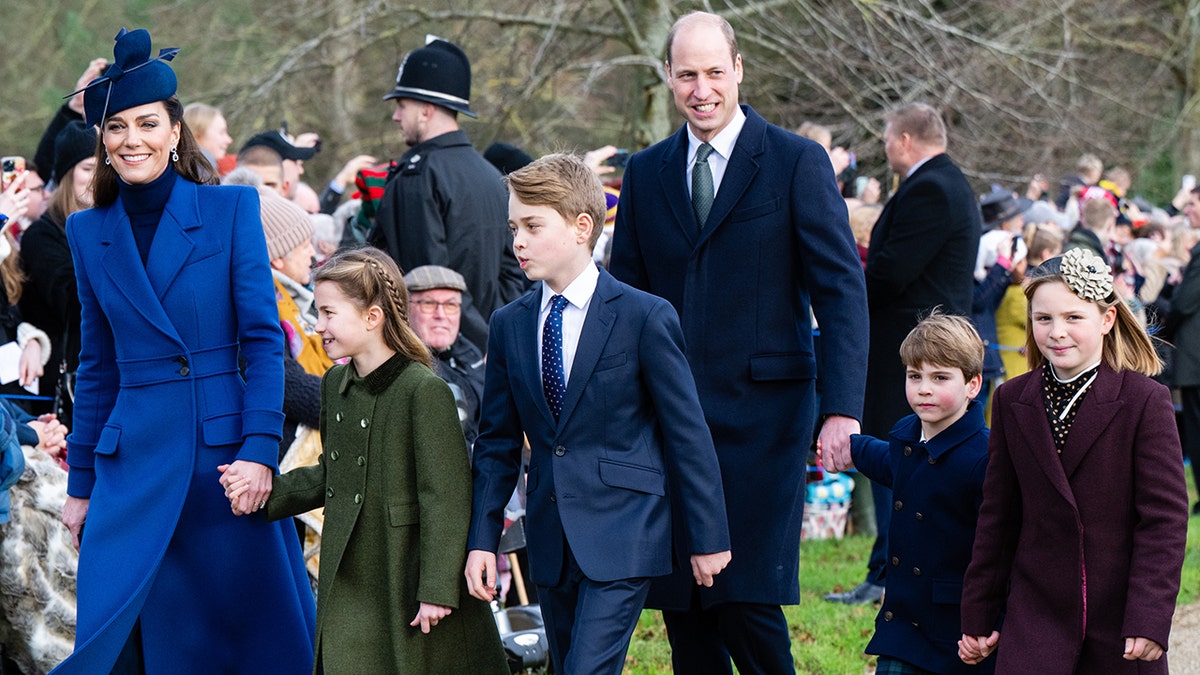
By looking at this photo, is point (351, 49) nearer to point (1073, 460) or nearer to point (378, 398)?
point (378, 398)

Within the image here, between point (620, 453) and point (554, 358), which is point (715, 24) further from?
point (620, 453)

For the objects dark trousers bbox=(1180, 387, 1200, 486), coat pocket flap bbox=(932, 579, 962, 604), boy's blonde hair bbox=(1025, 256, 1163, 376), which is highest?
boy's blonde hair bbox=(1025, 256, 1163, 376)

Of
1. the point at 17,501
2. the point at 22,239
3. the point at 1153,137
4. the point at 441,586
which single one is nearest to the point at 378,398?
the point at 441,586

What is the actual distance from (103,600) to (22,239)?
2905 mm

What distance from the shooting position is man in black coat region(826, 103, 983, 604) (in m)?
6.84

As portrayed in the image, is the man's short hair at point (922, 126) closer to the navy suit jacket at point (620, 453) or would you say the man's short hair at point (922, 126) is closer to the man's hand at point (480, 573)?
the navy suit jacket at point (620, 453)

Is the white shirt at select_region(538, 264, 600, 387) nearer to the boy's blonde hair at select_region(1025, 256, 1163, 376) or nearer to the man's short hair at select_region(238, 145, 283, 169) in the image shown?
the boy's blonde hair at select_region(1025, 256, 1163, 376)

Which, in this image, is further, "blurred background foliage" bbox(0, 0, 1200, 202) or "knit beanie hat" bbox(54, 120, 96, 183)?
"blurred background foliage" bbox(0, 0, 1200, 202)

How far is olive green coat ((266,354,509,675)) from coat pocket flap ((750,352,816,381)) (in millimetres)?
900

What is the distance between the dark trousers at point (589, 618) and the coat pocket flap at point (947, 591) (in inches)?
37.2

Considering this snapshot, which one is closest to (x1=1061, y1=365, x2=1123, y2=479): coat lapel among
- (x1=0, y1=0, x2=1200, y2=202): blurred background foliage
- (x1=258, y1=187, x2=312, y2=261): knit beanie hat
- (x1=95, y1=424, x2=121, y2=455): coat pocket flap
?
(x1=95, y1=424, x2=121, y2=455): coat pocket flap

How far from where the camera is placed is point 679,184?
4.50 meters

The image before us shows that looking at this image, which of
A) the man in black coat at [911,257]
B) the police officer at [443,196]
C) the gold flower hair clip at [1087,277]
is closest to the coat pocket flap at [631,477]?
the gold flower hair clip at [1087,277]

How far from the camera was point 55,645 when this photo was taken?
537 centimetres
